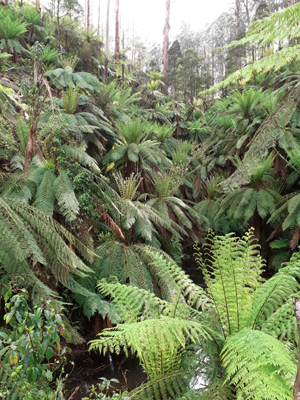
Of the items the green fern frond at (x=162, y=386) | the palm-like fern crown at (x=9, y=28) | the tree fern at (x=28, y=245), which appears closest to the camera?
the tree fern at (x=28, y=245)

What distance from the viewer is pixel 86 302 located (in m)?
2.57

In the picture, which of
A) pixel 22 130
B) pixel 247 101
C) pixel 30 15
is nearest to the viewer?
pixel 22 130

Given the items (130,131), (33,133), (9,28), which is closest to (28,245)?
(33,133)

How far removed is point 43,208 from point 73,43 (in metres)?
9.95

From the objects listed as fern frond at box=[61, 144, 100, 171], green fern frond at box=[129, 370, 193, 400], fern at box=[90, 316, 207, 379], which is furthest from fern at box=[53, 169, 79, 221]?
green fern frond at box=[129, 370, 193, 400]

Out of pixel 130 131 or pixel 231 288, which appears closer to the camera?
pixel 231 288

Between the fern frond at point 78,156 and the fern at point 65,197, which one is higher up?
the fern frond at point 78,156

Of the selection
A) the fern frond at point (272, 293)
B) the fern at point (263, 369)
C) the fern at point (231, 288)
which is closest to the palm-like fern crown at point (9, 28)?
the fern at point (231, 288)

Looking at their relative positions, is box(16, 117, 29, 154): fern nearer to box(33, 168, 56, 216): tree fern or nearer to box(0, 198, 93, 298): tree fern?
box(33, 168, 56, 216): tree fern

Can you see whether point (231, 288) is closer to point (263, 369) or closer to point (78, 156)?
point (263, 369)

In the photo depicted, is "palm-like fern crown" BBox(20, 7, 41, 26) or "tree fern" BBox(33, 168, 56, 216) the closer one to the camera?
"tree fern" BBox(33, 168, 56, 216)

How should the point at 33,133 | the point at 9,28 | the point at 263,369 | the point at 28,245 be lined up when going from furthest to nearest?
1. the point at 9,28
2. the point at 33,133
3. the point at 28,245
4. the point at 263,369

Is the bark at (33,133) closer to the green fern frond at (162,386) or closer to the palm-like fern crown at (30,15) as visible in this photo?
the green fern frond at (162,386)

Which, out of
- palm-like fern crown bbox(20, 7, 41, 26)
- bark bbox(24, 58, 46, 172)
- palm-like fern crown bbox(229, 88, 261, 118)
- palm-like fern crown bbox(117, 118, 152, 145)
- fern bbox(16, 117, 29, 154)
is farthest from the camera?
palm-like fern crown bbox(20, 7, 41, 26)
